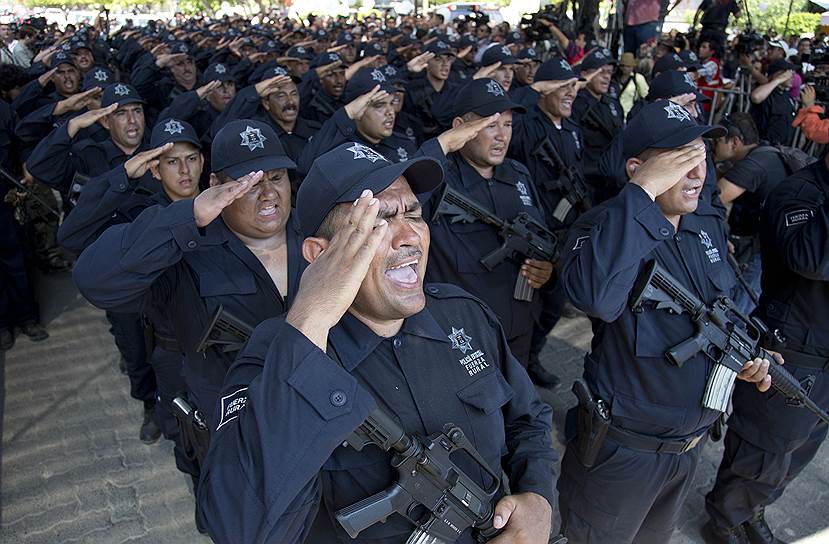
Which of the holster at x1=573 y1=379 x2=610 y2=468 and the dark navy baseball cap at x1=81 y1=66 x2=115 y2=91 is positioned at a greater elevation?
the dark navy baseball cap at x1=81 y1=66 x2=115 y2=91

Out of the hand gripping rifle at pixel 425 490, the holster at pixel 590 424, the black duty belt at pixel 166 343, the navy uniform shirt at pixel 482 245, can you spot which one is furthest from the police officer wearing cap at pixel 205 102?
the hand gripping rifle at pixel 425 490

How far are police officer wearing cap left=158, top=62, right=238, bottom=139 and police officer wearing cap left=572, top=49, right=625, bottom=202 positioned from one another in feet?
10.9

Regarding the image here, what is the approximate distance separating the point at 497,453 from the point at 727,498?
6.89 ft

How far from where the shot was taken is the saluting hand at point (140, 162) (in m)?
3.17

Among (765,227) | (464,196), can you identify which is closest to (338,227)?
(464,196)

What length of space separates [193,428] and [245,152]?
4.06 feet

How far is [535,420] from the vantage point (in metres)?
1.95

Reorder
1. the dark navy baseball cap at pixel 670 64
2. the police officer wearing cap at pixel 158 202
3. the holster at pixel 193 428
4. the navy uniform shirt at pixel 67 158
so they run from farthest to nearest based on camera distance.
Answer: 1. the dark navy baseball cap at pixel 670 64
2. the navy uniform shirt at pixel 67 158
3. the police officer wearing cap at pixel 158 202
4. the holster at pixel 193 428

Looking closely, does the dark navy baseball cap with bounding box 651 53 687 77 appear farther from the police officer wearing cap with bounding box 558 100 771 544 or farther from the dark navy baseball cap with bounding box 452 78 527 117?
the police officer wearing cap with bounding box 558 100 771 544

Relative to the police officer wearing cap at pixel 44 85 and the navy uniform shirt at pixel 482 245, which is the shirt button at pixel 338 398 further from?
the police officer wearing cap at pixel 44 85

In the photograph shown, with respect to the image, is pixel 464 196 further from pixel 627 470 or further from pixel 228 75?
pixel 228 75

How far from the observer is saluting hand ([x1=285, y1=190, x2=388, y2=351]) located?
4.49ft

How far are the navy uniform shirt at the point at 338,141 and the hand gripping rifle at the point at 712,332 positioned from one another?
2.50 meters

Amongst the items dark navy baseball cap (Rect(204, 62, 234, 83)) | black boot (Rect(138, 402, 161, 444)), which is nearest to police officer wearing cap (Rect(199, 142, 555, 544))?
black boot (Rect(138, 402, 161, 444))
